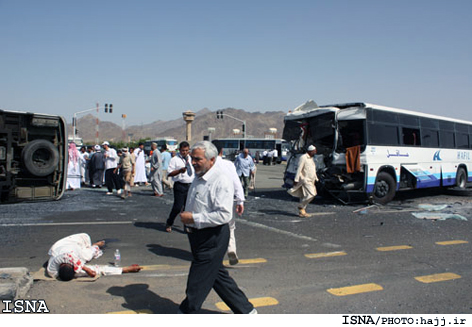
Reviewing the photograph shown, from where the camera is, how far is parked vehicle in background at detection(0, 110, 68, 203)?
11648 mm

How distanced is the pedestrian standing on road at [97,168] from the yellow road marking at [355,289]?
1449cm

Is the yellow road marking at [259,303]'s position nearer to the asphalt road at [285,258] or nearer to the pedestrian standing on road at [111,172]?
the asphalt road at [285,258]

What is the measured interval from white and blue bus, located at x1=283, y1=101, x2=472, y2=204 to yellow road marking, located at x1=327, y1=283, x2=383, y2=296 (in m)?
7.38

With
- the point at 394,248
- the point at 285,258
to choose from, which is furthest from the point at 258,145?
the point at 285,258

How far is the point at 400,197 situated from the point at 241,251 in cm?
1044

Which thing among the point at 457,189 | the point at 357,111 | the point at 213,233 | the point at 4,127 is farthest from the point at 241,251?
the point at 457,189

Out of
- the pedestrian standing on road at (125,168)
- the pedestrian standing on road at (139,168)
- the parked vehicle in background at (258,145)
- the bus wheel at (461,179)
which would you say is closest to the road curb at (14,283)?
the pedestrian standing on road at (125,168)

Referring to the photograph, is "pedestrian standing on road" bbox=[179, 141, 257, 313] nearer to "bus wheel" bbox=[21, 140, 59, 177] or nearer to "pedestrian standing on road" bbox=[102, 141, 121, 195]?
"bus wheel" bbox=[21, 140, 59, 177]

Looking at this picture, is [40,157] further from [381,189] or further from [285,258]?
[381,189]

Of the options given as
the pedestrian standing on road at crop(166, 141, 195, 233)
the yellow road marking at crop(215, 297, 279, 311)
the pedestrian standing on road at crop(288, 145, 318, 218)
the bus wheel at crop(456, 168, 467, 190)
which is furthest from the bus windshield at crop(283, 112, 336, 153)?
the yellow road marking at crop(215, 297, 279, 311)

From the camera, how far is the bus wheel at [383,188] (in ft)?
41.9

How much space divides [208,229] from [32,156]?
1026cm

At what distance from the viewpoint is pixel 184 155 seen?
8266 mm

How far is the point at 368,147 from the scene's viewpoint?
487 inches
